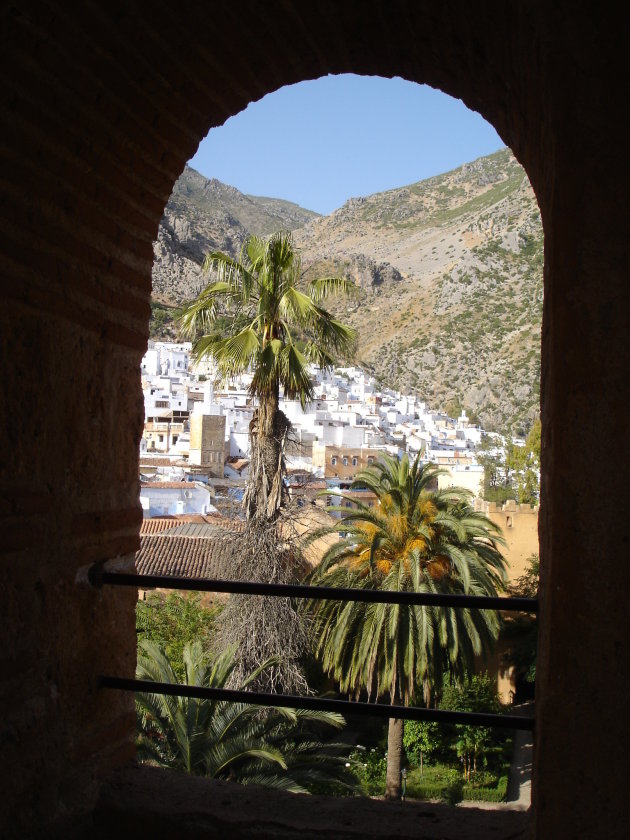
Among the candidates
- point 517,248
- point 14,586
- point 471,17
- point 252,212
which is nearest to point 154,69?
point 471,17

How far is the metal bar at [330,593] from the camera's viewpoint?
1665 millimetres

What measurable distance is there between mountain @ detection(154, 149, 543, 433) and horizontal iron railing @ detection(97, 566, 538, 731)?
1713 inches

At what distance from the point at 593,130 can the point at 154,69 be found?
3.50 ft

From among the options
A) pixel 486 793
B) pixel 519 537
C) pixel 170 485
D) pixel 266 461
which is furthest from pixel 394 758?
pixel 170 485

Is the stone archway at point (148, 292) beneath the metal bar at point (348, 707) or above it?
above

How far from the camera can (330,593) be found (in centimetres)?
177

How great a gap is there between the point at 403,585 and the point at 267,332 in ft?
11.8

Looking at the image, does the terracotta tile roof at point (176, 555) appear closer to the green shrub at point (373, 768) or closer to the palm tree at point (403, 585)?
the green shrub at point (373, 768)

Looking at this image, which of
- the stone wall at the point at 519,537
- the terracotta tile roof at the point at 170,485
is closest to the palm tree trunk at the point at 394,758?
the stone wall at the point at 519,537

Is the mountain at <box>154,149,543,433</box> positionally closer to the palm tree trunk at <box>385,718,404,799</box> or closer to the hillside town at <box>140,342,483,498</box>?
the hillside town at <box>140,342,483,498</box>

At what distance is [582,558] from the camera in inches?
55.0

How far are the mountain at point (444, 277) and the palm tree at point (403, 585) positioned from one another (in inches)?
1364

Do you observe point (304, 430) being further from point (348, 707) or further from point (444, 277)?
point (348, 707)

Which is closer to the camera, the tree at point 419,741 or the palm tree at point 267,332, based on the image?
the palm tree at point 267,332
